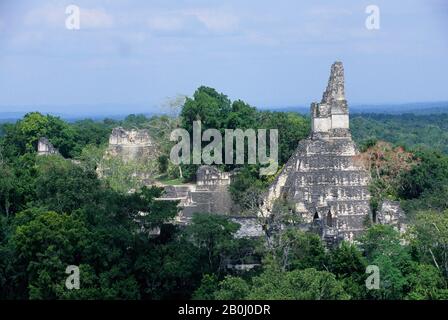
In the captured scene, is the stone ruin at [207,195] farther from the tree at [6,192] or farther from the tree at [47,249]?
the tree at [47,249]

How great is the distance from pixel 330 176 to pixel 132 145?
1965 centimetres

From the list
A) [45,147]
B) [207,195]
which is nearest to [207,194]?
[207,195]

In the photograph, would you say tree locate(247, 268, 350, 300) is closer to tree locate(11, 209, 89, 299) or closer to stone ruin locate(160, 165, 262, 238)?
tree locate(11, 209, 89, 299)

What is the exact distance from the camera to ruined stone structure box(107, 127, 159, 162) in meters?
52.5

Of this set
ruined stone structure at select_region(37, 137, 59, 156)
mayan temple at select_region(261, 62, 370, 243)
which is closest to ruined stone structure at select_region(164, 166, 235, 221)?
mayan temple at select_region(261, 62, 370, 243)

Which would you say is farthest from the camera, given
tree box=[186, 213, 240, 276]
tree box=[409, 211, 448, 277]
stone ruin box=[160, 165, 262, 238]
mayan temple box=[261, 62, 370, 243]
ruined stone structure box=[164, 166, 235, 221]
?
ruined stone structure box=[164, 166, 235, 221]

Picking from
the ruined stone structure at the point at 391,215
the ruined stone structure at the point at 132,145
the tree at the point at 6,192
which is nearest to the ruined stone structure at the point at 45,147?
the ruined stone structure at the point at 132,145

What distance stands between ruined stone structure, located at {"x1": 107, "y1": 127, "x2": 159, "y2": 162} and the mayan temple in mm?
16333

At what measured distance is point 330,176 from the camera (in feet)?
116

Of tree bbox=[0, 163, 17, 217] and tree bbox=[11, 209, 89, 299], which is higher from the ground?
tree bbox=[0, 163, 17, 217]

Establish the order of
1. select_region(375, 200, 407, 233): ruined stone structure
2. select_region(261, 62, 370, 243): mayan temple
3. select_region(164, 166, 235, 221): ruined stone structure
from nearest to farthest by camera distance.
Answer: select_region(375, 200, 407, 233): ruined stone structure < select_region(261, 62, 370, 243): mayan temple < select_region(164, 166, 235, 221): ruined stone structure
